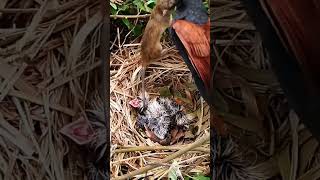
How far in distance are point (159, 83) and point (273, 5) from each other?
43 cm

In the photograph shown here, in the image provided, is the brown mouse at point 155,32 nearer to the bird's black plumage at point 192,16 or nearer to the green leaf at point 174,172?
the bird's black plumage at point 192,16

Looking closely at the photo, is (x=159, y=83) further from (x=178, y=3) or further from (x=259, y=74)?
(x=259, y=74)

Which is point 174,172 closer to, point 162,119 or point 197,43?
point 162,119

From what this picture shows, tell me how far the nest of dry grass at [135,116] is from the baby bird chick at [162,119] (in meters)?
0.01

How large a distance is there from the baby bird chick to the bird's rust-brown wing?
0.19m

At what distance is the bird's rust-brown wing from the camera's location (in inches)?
50.5

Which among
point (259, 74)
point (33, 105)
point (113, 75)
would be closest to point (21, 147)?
point (33, 105)

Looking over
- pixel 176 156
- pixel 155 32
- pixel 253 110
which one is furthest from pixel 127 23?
pixel 253 110

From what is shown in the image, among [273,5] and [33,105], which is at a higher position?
[273,5]

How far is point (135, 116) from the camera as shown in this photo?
1.49 m

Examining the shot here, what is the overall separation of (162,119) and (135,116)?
0.19 feet

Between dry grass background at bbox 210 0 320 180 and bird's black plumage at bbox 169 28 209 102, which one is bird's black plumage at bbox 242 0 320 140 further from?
bird's black plumage at bbox 169 28 209 102

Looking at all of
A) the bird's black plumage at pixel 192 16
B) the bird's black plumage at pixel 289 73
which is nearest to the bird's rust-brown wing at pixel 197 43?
the bird's black plumage at pixel 192 16

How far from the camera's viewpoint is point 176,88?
1.46 meters
